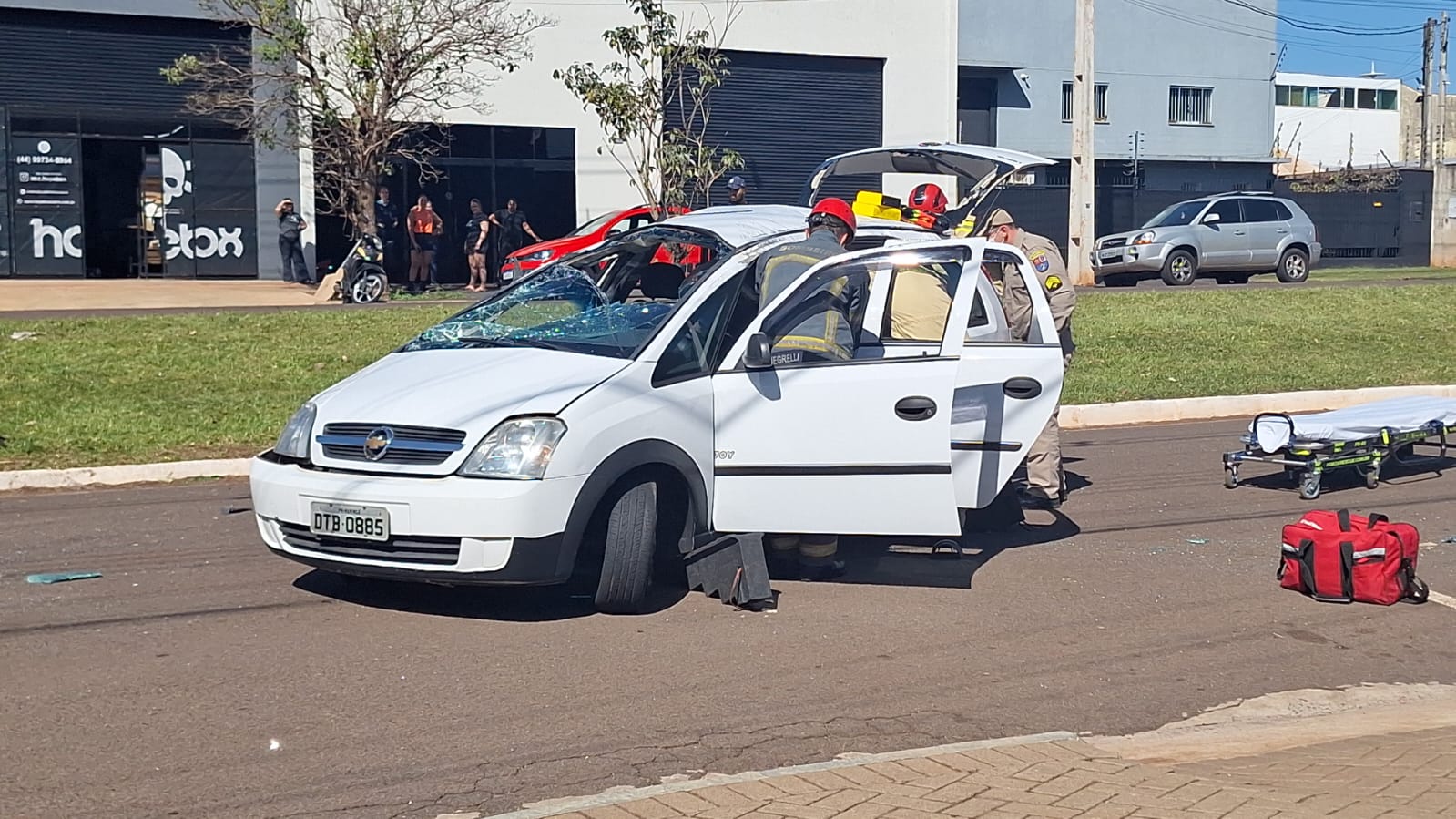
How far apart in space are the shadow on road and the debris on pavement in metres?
1.07

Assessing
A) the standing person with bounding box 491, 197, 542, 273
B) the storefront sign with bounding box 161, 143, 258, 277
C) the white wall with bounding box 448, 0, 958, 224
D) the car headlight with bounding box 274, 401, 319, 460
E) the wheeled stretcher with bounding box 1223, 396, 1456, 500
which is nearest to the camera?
the car headlight with bounding box 274, 401, 319, 460

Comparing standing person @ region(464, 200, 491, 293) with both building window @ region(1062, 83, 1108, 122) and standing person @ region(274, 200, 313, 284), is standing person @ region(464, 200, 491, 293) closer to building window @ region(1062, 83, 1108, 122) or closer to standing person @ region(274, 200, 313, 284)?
standing person @ region(274, 200, 313, 284)

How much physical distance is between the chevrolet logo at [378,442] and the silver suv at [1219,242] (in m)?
21.4

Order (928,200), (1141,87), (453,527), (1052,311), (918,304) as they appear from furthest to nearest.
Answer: (1141,87) → (928,200) → (1052,311) → (918,304) → (453,527)

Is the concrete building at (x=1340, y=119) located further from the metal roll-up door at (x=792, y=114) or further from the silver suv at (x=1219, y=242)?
the silver suv at (x=1219, y=242)

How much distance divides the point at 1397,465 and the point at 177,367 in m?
10.5

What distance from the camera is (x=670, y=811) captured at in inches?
177

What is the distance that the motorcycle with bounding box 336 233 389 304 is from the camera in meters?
21.3

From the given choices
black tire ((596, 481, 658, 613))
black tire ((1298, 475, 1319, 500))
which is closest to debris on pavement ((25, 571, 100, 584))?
black tire ((596, 481, 658, 613))

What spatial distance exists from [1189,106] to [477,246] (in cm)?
3069

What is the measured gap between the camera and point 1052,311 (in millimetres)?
9312

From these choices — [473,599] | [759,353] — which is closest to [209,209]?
[473,599]

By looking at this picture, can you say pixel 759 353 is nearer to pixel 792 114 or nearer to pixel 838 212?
pixel 838 212

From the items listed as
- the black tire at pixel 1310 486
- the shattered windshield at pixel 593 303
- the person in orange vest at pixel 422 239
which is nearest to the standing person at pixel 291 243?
the person in orange vest at pixel 422 239
